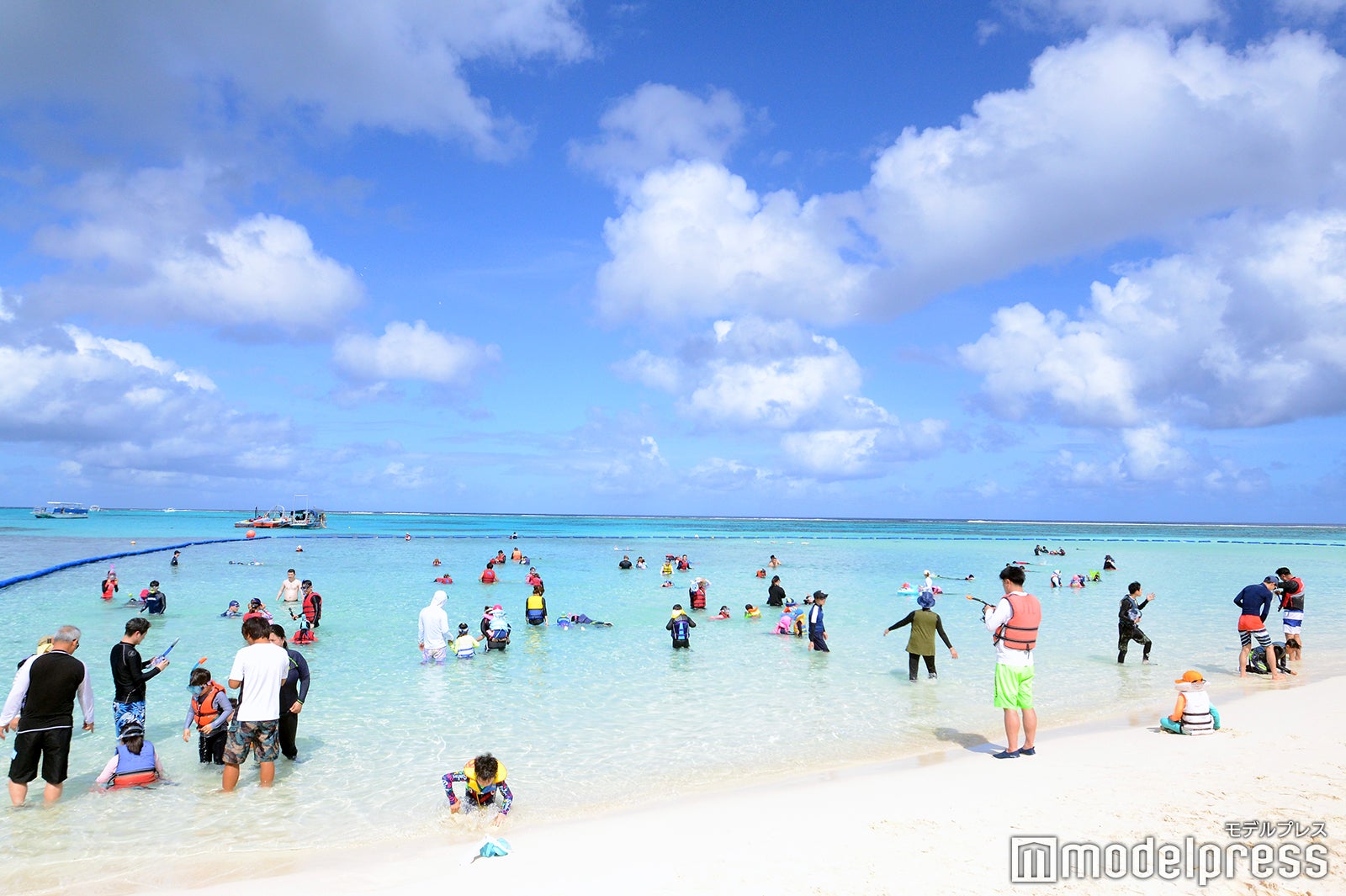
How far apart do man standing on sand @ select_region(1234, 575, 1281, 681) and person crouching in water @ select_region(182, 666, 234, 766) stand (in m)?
17.3

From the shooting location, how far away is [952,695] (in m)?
13.4

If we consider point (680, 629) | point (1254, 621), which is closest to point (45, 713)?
point (680, 629)

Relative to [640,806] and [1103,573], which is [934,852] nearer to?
[640,806]

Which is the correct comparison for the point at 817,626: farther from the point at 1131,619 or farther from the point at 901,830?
the point at 901,830

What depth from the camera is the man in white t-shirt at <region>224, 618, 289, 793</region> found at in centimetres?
827

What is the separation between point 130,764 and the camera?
8.75m

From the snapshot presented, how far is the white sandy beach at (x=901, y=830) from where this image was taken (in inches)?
233

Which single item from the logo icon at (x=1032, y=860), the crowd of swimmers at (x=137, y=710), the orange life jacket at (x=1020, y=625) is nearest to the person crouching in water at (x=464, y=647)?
the crowd of swimmers at (x=137, y=710)

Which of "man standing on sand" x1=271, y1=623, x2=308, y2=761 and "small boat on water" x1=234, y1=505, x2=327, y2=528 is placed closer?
"man standing on sand" x1=271, y1=623, x2=308, y2=761

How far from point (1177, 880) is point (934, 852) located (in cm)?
173

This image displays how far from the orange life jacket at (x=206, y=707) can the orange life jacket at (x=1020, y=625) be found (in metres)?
9.60

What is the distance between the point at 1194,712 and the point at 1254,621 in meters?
6.40

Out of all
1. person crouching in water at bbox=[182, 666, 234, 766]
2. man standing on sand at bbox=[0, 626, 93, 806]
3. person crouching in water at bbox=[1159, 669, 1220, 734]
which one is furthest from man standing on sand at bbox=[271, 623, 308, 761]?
person crouching in water at bbox=[1159, 669, 1220, 734]

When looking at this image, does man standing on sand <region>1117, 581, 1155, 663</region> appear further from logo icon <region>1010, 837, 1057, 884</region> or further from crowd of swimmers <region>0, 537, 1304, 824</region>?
logo icon <region>1010, 837, 1057, 884</region>
